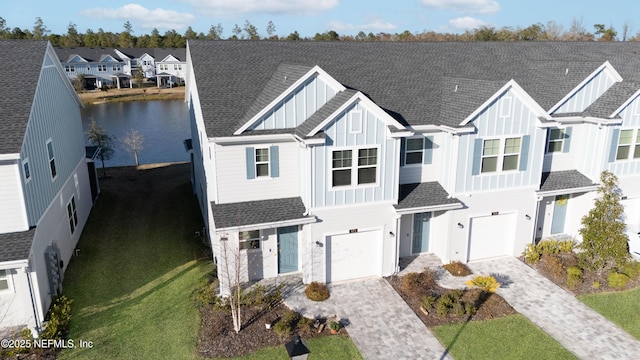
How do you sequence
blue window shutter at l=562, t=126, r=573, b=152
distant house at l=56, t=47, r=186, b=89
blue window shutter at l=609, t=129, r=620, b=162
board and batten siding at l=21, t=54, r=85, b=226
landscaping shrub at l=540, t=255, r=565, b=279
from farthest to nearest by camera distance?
distant house at l=56, t=47, r=186, b=89 < blue window shutter at l=562, t=126, r=573, b=152 < blue window shutter at l=609, t=129, r=620, b=162 < landscaping shrub at l=540, t=255, r=565, b=279 < board and batten siding at l=21, t=54, r=85, b=226

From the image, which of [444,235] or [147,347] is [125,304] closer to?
[147,347]

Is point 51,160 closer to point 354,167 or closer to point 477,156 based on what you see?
point 354,167

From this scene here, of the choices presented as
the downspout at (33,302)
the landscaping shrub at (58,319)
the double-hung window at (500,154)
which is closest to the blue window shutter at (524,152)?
the double-hung window at (500,154)

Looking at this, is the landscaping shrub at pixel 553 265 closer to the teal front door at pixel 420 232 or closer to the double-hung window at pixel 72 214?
the teal front door at pixel 420 232

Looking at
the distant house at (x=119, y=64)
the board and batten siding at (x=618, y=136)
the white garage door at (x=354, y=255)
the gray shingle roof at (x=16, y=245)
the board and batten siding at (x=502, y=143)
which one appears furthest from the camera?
the distant house at (x=119, y=64)

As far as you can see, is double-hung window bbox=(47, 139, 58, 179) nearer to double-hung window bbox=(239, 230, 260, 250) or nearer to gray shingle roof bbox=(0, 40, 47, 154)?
gray shingle roof bbox=(0, 40, 47, 154)

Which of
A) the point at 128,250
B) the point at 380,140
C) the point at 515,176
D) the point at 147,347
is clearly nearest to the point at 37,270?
the point at 147,347

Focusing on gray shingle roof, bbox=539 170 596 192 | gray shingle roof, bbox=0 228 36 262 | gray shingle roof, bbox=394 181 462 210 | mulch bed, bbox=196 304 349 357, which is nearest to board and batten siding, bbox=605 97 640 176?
gray shingle roof, bbox=539 170 596 192
